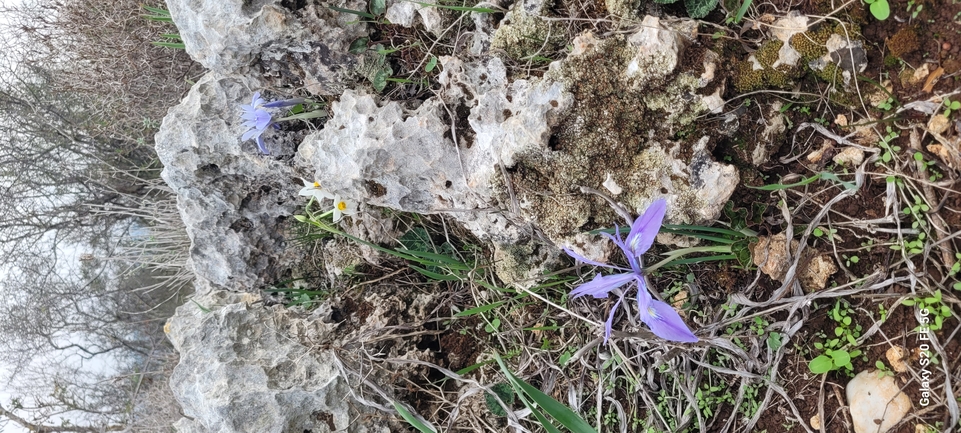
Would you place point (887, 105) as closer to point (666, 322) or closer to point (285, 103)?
point (666, 322)

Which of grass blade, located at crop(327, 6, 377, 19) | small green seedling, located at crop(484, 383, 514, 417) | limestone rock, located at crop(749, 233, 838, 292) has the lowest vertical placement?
small green seedling, located at crop(484, 383, 514, 417)

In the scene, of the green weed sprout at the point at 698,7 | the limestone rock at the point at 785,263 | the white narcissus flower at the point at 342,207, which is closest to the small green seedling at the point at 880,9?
the green weed sprout at the point at 698,7

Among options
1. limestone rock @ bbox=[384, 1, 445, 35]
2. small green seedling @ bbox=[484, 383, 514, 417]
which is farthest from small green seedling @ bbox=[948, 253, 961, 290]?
limestone rock @ bbox=[384, 1, 445, 35]

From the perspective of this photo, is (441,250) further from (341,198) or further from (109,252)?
(109,252)

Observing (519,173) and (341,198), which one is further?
(341,198)

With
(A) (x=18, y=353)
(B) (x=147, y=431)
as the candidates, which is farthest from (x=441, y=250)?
(A) (x=18, y=353)

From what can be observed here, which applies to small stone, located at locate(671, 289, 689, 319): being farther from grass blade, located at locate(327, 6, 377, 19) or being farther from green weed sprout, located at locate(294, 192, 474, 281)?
grass blade, located at locate(327, 6, 377, 19)

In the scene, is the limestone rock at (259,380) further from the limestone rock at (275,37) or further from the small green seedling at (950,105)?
the small green seedling at (950,105)
